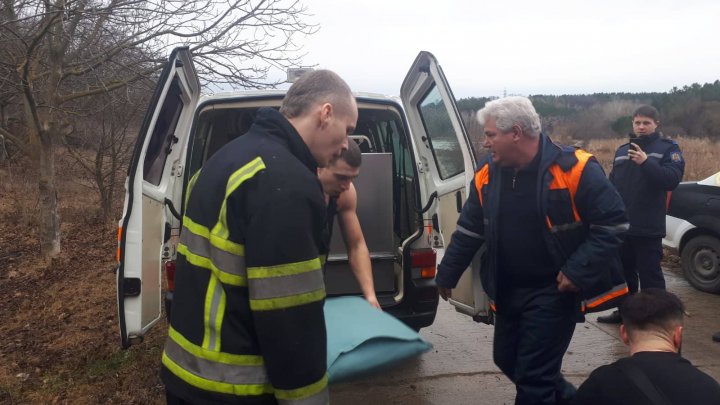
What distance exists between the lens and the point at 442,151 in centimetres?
404

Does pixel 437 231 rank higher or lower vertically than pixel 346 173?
lower

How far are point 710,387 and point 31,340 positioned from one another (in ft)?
16.4

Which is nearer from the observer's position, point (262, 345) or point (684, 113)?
point (262, 345)

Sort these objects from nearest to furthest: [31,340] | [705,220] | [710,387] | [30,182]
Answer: [710,387]
[31,340]
[705,220]
[30,182]

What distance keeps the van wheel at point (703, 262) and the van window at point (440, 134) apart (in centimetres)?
347

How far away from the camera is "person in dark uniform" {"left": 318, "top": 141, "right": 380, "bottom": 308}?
9.46ft

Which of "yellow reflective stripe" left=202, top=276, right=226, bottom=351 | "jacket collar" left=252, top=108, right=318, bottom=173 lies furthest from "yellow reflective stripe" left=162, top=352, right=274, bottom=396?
"jacket collar" left=252, top=108, right=318, bottom=173

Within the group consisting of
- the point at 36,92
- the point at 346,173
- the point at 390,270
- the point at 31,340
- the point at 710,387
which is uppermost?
the point at 36,92

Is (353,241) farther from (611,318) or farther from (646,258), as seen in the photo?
(611,318)

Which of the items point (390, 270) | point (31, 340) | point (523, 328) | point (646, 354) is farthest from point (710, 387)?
point (31, 340)

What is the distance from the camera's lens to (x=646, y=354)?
1.95 metres

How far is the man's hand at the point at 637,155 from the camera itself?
4.39 meters

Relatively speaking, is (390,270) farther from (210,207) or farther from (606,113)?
(606,113)

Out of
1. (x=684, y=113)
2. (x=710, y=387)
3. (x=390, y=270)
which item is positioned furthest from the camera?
(x=684, y=113)
